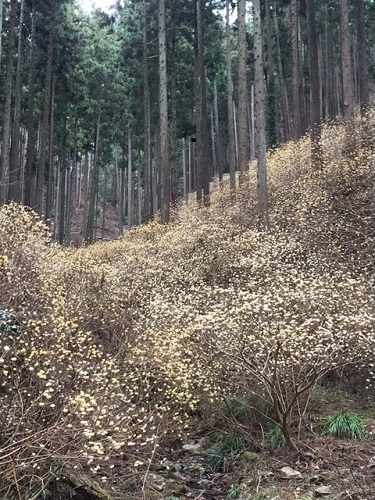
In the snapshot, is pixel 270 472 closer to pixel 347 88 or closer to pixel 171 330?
pixel 171 330

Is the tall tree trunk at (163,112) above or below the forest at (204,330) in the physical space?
above

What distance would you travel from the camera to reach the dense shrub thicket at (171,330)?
409cm

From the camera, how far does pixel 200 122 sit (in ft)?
70.3

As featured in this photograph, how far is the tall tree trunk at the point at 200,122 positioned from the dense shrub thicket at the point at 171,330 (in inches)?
294

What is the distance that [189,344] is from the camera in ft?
20.2

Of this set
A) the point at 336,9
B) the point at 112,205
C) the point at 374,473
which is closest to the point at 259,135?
the point at 374,473

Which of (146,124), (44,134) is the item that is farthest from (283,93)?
(44,134)

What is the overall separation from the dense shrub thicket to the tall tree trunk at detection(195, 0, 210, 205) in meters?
7.47

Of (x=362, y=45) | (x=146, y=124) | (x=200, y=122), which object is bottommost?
(x=200, y=122)

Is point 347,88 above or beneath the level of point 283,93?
beneath

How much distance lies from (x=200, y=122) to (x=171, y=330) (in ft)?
54.8

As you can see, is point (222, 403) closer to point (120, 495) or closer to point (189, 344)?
point (189, 344)

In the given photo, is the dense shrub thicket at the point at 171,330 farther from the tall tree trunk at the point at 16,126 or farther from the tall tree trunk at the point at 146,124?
the tall tree trunk at the point at 146,124

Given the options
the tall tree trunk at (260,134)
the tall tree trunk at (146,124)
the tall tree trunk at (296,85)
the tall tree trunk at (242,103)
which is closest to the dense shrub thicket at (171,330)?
the tall tree trunk at (260,134)
